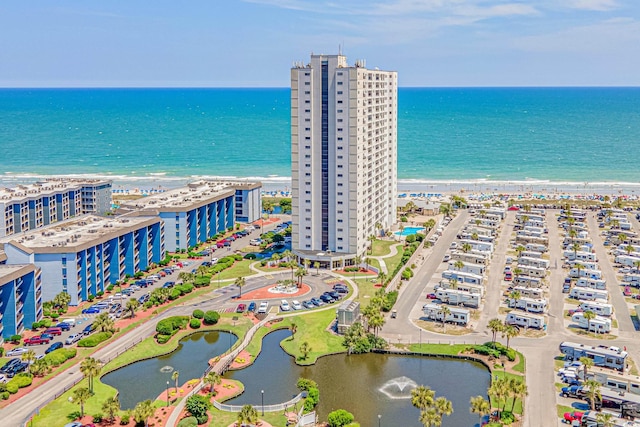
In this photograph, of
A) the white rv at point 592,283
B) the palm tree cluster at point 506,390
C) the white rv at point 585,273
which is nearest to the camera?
the palm tree cluster at point 506,390

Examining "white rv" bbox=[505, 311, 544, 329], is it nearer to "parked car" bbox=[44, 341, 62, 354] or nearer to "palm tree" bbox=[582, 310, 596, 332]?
"palm tree" bbox=[582, 310, 596, 332]

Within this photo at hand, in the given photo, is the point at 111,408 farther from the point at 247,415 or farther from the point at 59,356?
the point at 59,356

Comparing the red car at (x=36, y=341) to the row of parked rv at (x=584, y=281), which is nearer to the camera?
the red car at (x=36, y=341)

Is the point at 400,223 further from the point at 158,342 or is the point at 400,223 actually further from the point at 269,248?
the point at 158,342

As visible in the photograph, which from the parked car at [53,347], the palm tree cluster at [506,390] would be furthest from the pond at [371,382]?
the parked car at [53,347]

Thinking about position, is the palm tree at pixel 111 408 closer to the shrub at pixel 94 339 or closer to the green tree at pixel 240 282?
the shrub at pixel 94 339

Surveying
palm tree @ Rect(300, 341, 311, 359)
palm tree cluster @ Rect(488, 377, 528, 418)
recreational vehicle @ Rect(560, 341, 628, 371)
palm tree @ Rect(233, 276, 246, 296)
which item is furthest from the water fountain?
Result: palm tree @ Rect(233, 276, 246, 296)

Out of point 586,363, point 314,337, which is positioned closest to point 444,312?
point 314,337
